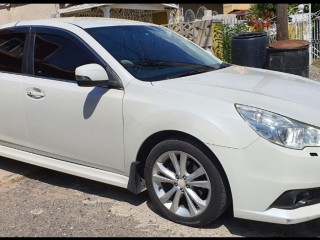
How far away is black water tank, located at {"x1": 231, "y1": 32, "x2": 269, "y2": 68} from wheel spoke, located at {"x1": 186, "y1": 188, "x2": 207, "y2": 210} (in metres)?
5.42

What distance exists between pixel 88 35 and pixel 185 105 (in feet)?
4.24

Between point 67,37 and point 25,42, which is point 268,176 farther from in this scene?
point 25,42

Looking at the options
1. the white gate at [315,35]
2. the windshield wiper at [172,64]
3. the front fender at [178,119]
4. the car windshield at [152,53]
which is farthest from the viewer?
the white gate at [315,35]

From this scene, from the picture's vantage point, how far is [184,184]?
141 inches

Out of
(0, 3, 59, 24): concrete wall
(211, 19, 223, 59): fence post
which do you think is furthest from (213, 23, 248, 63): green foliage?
(0, 3, 59, 24): concrete wall

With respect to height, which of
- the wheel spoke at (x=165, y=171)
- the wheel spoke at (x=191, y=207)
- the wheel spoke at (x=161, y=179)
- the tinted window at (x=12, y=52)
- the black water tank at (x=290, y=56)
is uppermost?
the tinted window at (x=12, y=52)

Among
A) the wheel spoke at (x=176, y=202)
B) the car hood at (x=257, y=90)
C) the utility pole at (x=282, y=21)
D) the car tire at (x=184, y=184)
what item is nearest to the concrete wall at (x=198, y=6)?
the utility pole at (x=282, y=21)

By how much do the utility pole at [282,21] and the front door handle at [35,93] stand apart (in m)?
6.22

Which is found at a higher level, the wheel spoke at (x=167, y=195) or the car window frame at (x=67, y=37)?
the car window frame at (x=67, y=37)

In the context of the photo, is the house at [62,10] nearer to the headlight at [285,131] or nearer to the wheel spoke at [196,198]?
the wheel spoke at [196,198]

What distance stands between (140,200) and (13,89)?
170cm

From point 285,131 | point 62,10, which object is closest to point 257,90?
point 285,131

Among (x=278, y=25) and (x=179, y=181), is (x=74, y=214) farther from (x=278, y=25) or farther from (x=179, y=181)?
(x=278, y=25)

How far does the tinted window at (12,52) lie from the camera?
463cm
